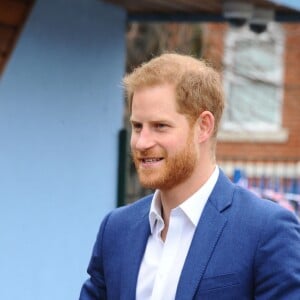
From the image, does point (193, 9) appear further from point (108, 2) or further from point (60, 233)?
point (60, 233)

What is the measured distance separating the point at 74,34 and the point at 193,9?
1.05 metres

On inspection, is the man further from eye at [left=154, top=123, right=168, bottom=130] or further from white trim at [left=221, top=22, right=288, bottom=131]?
white trim at [left=221, top=22, right=288, bottom=131]

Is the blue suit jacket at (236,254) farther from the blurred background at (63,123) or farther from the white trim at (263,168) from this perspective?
the white trim at (263,168)

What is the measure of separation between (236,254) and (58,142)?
12.7 feet

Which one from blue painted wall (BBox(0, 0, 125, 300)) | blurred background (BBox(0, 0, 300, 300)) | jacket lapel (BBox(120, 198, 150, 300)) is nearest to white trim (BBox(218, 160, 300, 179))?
blurred background (BBox(0, 0, 300, 300))

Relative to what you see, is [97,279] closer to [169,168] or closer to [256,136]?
[169,168]

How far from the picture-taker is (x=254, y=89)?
701 inches

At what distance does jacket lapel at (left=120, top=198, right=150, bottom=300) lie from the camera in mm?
3537

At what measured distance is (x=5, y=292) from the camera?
6.66 meters

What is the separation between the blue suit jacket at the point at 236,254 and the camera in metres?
3.36

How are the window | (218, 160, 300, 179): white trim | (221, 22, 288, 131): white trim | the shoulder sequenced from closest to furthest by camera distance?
1. the shoulder
2. (218, 160, 300, 179): white trim
3. (221, 22, 288, 131): white trim
4. the window

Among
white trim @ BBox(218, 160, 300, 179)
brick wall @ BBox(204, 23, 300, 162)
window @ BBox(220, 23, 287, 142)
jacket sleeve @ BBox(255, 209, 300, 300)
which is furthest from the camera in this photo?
brick wall @ BBox(204, 23, 300, 162)

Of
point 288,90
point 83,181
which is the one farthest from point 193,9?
point 288,90

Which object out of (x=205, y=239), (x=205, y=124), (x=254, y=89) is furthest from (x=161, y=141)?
(x=254, y=89)
